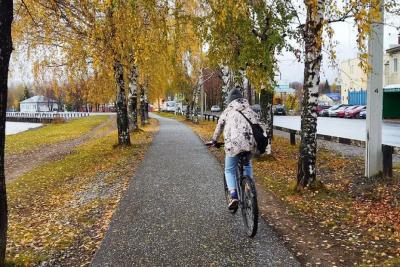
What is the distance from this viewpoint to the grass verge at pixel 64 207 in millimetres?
5930

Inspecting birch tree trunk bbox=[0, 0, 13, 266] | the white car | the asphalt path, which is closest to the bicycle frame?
birch tree trunk bbox=[0, 0, 13, 266]

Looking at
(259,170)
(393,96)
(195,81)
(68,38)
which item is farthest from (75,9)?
(393,96)

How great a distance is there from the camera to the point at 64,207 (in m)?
8.91

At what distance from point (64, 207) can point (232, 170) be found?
391 cm

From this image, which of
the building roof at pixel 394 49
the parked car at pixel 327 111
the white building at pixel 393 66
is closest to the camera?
the building roof at pixel 394 49

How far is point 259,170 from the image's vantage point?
11992 mm

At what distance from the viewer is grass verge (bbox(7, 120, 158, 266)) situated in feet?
19.5

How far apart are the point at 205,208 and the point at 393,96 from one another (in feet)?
134

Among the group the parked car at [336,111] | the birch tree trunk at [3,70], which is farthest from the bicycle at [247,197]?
the parked car at [336,111]

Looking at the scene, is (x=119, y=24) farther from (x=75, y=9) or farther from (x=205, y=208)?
(x=205, y=208)

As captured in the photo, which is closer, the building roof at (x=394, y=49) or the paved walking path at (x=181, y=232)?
the paved walking path at (x=181, y=232)

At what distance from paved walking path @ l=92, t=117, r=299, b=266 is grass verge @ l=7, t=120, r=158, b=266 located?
1.09 feet

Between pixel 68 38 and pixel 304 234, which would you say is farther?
pixel 68 38

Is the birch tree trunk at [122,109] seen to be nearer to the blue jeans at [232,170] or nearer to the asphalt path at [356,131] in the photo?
the asphalt path at [356,131]
